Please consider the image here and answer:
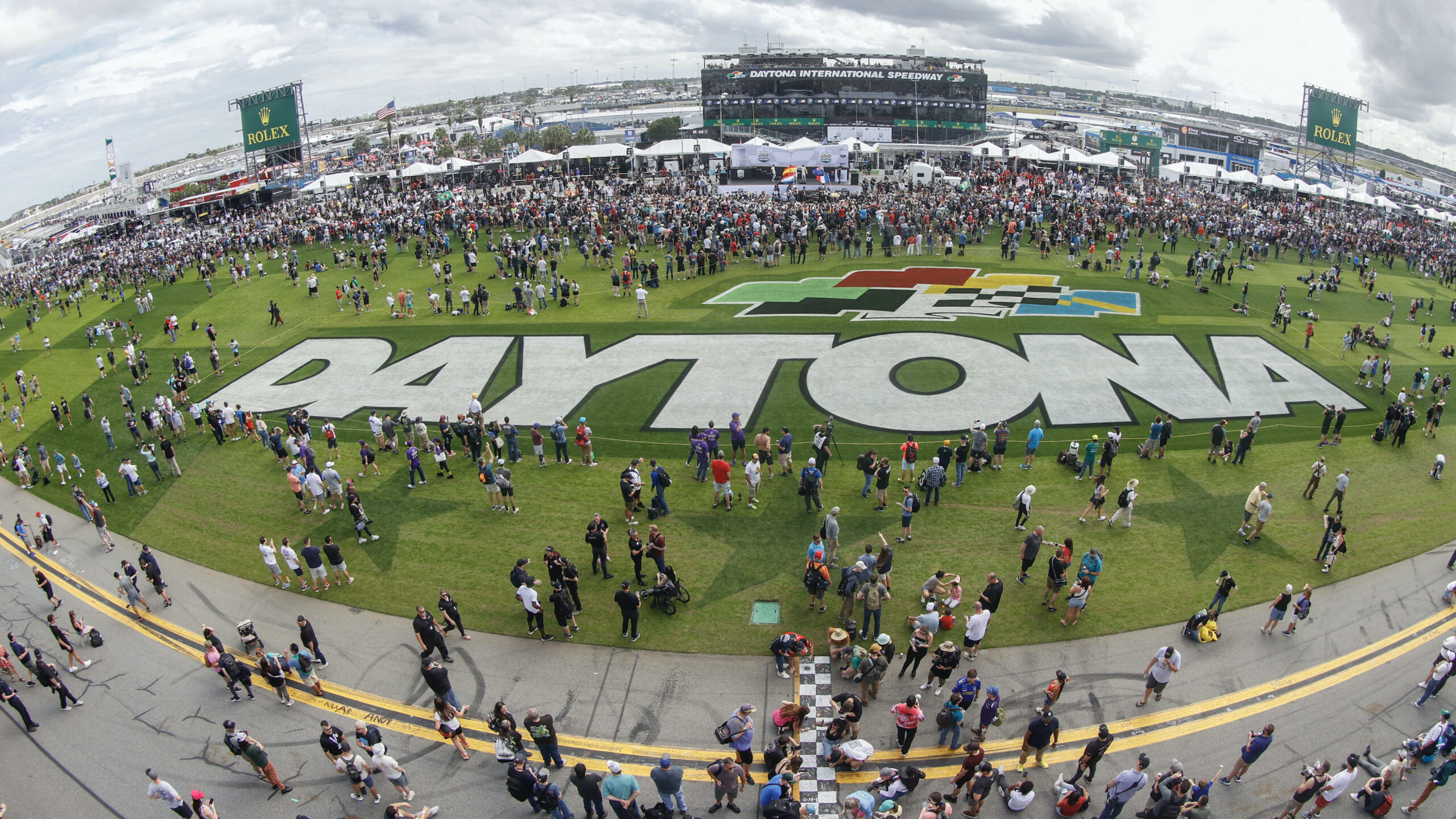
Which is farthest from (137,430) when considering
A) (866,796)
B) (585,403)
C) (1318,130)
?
(1318,130)

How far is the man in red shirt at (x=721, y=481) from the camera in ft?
67.3

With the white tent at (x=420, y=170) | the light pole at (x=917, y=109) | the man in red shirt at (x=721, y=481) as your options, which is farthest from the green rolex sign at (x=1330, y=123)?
the white tent at (x=420, y=170)

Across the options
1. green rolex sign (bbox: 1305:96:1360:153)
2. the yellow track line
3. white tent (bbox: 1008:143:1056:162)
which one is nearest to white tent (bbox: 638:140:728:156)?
white tent (bbox: 1008:143:1056:162)

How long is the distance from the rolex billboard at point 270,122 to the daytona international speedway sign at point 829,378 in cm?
5108

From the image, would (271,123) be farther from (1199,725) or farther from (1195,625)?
(1199,725)

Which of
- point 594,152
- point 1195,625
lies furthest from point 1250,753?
point 594,152

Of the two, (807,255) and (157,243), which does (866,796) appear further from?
(157,243)

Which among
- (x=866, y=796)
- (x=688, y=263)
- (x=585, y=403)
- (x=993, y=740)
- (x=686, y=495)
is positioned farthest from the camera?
(x=688, y=263)

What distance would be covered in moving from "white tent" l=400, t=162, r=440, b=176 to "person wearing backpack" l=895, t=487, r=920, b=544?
201 feet

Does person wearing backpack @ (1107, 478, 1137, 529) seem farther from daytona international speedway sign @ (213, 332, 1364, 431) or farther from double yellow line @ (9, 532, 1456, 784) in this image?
daytona international speedway sign @ (213, 332, 1364, 431)

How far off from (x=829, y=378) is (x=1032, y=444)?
8.91 m

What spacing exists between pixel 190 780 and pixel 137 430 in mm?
20313

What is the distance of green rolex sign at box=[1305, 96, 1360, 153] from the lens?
239 ft

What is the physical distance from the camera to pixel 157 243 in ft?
209
